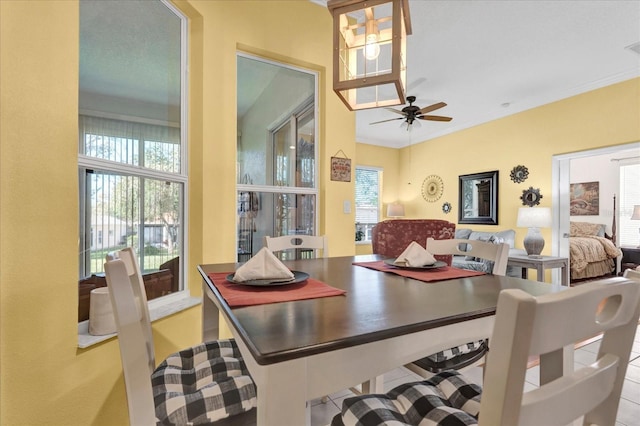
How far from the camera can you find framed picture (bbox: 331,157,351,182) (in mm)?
2703

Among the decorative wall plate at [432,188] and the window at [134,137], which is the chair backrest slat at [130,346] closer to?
the window at [134,137]

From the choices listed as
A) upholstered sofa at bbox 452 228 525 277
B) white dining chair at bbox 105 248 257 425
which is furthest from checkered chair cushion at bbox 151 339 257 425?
upholstered sofa at bbox 452 228 525 277

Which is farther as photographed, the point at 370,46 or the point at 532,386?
the point at 532,386

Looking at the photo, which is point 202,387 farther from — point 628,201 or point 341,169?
point 628,201

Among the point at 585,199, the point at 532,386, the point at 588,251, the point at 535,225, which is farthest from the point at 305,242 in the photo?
the point at 585,199

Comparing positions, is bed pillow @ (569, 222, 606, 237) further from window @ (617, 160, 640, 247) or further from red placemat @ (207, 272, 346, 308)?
red placemat @ (207, 272, 346, 308)

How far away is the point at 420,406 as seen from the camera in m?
0.87

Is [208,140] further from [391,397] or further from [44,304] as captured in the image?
[391,397]

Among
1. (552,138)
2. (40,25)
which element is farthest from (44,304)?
(552,138)

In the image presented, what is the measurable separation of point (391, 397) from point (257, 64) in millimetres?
2441

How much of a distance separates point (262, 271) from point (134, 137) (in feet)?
3.87

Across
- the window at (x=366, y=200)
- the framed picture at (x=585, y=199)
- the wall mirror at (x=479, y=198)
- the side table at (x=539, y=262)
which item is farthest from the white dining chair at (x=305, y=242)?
the framed picture at (x=585, y=199)

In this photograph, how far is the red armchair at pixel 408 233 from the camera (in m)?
2.93

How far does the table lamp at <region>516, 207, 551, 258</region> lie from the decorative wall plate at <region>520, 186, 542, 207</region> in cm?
43
